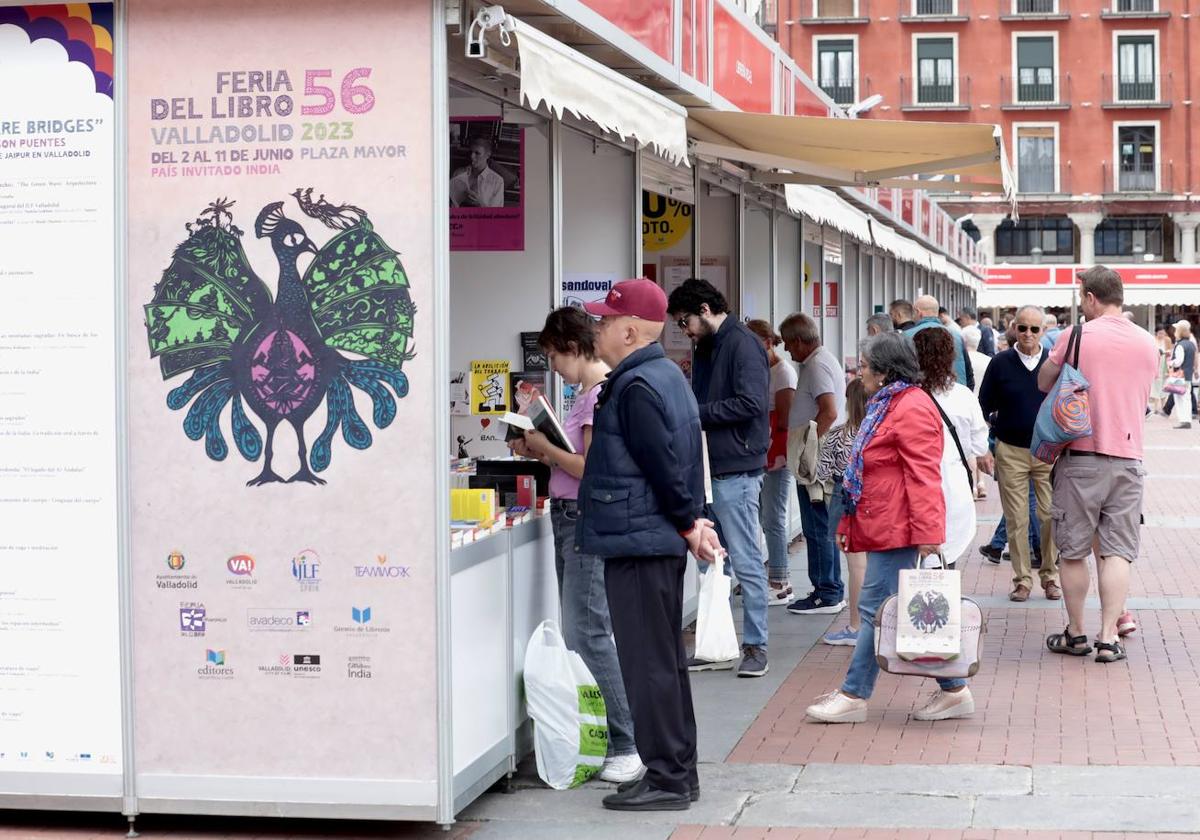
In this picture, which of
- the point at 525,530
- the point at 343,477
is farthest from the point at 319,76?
the point at 525,530

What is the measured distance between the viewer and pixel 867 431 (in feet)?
23.3

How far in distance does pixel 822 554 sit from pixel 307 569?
17.1 feet

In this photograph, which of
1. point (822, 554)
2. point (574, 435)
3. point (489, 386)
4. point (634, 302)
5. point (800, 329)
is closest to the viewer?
point (634, 302)

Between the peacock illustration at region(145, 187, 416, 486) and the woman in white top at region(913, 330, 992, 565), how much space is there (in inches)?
104

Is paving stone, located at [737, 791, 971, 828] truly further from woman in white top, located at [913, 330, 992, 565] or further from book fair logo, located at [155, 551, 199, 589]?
book fair logo, located at [155, 551, 199, 589]

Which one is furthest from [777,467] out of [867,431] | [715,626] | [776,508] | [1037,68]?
[1037,68]

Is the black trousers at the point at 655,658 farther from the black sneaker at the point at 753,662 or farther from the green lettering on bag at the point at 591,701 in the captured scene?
the black sneaker at the point at 753,662

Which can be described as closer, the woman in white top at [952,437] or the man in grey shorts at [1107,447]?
the woman in white top at [952,437]

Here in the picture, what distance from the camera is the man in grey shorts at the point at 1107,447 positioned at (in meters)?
8.38

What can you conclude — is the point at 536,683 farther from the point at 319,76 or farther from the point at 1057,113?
the point at 1057,113

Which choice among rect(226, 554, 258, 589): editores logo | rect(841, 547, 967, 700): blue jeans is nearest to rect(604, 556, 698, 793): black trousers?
rect(226, 554, 258, 589): editores logo

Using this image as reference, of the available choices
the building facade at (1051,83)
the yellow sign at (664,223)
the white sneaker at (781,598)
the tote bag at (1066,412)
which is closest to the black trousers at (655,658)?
the tote bag at (1066,412)

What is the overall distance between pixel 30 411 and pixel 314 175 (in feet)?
4.27

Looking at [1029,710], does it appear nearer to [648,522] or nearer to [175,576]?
[648,522]
